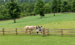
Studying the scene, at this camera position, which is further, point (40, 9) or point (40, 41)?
point (40, 9)

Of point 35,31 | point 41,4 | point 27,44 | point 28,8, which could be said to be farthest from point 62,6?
point 27,44

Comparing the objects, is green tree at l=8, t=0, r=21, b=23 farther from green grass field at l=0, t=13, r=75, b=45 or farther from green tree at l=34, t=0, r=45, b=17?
green tree at l=34, t=0, r=45, b=17

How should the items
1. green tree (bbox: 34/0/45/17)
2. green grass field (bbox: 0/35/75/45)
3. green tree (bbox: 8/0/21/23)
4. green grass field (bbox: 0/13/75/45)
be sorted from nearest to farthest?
green grass field (bbox: 0/35/75/45) → green grass field (bbox: 0/13/75/45) → green tree (bbox: 8/0/21/23) → green tree (bbox: 34/0/45/17)

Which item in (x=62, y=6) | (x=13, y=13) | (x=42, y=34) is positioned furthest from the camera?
(x=62, y=6)

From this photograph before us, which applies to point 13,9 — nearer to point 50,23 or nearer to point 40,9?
point 40,9

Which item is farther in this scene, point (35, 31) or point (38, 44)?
point (35, 31)

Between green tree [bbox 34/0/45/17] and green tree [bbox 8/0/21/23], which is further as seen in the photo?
green tree [bbox 34/0/45/17]

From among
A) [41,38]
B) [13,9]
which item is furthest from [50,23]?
[41,38]

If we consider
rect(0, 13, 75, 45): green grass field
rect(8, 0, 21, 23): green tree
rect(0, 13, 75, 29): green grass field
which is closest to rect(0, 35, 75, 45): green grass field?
rect(0, 13, 75, 45): green grass field

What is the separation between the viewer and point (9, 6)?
4991 centimetres

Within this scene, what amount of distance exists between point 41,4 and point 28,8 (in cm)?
5086

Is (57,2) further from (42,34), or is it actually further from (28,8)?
(42,34)

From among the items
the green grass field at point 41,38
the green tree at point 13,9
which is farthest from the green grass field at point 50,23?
the green tree at point 13,9

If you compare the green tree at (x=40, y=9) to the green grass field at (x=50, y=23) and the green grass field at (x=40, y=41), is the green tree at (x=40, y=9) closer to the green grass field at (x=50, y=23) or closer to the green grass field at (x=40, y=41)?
the green grass field at (x=50, y=23)
